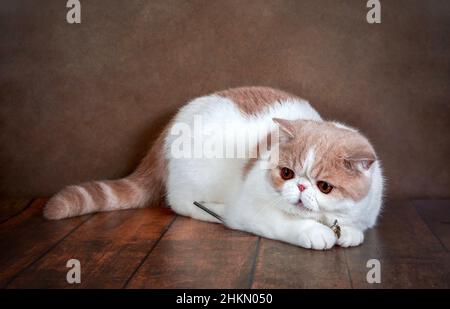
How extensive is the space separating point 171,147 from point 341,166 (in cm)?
86

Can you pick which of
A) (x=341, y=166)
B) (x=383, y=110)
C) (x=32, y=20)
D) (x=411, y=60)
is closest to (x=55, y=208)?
(x=32, y=20)

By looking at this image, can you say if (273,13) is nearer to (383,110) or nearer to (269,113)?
(269,113)

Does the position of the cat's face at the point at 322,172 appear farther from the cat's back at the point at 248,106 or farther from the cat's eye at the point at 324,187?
the cat's back at the point at 248,106

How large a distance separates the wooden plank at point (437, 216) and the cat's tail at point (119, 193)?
121 centimetres

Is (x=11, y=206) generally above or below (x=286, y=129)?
below

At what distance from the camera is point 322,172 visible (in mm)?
1869

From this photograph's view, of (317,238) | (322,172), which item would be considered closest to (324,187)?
(322,172)

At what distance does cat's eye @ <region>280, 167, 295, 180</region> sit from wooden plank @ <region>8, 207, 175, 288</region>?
0.56 m

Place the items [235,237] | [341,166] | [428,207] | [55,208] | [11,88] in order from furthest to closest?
[11,88] → [428,207] → [55,208] → [235,237] → [341,166]

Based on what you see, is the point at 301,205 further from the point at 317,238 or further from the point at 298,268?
the point at 298,268

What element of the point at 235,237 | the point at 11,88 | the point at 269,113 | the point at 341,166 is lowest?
the point at 235,237

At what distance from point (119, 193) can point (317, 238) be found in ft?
3.41

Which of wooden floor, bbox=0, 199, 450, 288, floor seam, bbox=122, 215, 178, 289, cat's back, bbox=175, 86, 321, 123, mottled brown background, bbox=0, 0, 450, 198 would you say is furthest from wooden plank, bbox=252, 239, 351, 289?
mottled brown background, bbox=0, 0, 450, 198

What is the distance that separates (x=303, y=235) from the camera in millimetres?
1897
